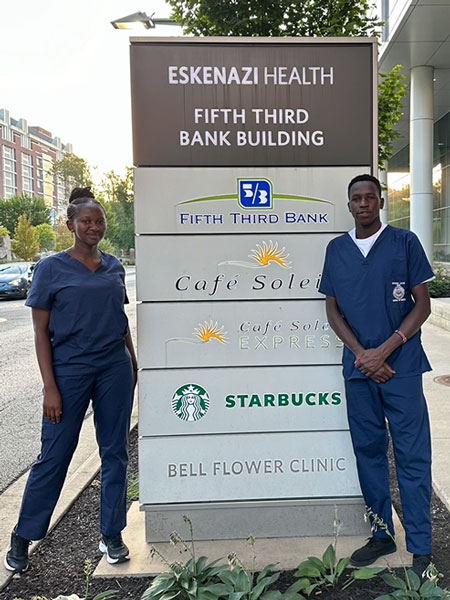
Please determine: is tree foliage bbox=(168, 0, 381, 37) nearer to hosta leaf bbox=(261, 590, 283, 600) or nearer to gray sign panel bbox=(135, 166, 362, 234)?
gray sign panel bbox=(135, 166, 362, 234)

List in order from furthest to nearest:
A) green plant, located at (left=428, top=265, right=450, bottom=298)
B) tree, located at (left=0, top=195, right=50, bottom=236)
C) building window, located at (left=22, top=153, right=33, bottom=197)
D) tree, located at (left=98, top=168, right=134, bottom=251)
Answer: building window, located at (left=22, top=153, right=33, bottom=197) → tree, located at (left=98, top=168, right=134, bottom=251) → tree, located at (left=0, top=195, right=50, bottom=236) → green plant, located at (left=428, top=265, right=450, bottom=298)

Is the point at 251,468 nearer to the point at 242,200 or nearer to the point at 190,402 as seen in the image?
the point at 190,402

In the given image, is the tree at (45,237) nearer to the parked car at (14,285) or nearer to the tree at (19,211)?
the tree at (19,211)

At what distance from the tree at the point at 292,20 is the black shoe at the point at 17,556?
4.14m

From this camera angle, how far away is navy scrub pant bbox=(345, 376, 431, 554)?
2912 millimetres

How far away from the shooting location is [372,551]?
311 centimetres

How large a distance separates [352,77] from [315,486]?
2243mm

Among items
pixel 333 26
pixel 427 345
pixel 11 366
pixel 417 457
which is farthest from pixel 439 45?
pixel 417 457

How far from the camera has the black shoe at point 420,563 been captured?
2877 millimetres

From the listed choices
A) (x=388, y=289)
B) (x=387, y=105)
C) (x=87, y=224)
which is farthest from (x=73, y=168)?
(x=388, y=289)

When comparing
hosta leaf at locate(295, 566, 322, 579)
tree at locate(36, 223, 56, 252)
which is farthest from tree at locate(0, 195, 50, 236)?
hosta leaf at locate(295, 566, 322, 579)

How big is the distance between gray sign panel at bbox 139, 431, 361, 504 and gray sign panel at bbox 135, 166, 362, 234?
116cm

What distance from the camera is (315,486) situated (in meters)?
3.35

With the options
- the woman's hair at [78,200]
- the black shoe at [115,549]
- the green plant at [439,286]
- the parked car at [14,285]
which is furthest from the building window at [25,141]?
the black shoe at [115,549]
